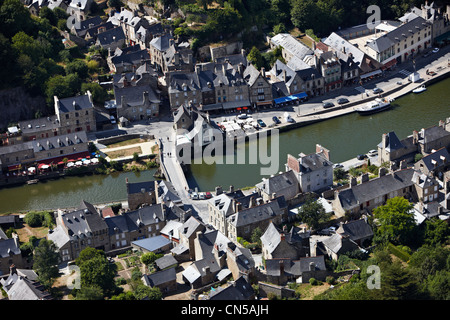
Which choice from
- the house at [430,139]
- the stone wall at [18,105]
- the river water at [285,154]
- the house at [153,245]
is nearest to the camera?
the house at [153,245]

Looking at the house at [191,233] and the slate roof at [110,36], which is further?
the slate roof at [110,36]

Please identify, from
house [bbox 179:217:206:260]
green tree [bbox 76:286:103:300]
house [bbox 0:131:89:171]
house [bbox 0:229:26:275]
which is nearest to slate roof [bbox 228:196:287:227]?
house [bbox 179:217:206:260]

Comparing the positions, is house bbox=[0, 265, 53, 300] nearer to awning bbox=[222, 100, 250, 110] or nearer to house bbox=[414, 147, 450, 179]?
awning bbox=[222, 100, 250, 110]

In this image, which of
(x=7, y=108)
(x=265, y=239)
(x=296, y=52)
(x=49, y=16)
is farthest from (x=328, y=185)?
(x=49, y=16)

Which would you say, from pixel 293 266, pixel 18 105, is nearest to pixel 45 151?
pixel 18 105

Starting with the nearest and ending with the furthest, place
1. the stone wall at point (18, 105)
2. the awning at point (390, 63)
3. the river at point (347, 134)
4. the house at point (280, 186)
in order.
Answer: the house at point (280, 186)
the river at point (347, 134)
the stone wall at point (18, 105)
the awning at point (390, 63)

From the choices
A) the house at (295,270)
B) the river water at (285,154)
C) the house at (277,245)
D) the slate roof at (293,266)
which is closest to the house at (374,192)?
the house at (277,245)

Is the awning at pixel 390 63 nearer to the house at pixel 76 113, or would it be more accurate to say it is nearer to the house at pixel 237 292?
the house at pixel 76 113
